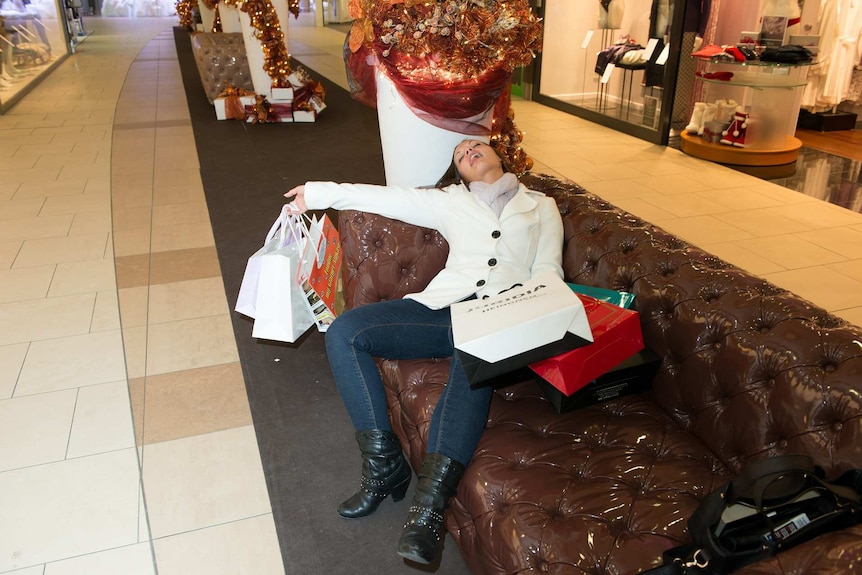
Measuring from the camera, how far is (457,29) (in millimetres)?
2504

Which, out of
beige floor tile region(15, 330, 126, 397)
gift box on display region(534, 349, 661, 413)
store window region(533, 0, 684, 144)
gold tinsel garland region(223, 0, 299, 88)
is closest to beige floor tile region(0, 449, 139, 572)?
beige floor tile region(15, 330, 126, 397)

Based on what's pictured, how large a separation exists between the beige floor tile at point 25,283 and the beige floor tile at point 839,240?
478 centimetres

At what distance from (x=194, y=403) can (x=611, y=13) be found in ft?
22.6

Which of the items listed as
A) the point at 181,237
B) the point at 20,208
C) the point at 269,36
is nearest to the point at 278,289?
the point at 181,237

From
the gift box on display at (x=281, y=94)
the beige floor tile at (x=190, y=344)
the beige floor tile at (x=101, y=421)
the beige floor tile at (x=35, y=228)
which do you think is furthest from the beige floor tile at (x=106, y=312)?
the gift box on display at (x=281, y=94)

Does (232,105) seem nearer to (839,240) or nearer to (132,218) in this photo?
(132,218)

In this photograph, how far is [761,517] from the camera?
1276 millimetres

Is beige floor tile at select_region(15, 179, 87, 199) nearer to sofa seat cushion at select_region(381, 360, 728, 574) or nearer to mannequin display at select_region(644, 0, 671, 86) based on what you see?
sofa seat cushion at select_region(381, 360, 728, 574)

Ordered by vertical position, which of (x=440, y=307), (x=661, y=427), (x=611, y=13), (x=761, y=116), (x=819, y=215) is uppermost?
(x=611, y=13)

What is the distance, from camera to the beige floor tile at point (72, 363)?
9.12 ft

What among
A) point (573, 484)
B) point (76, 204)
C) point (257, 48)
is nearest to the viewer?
point (573, 484)

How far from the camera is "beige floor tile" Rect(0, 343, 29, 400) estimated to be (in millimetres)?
2739

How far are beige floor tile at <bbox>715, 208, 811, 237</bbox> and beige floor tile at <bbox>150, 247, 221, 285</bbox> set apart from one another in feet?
11.7

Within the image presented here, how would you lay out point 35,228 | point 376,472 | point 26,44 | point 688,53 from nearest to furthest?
point 376,472 < point 35,228 < point 688,53 < point 26,44
